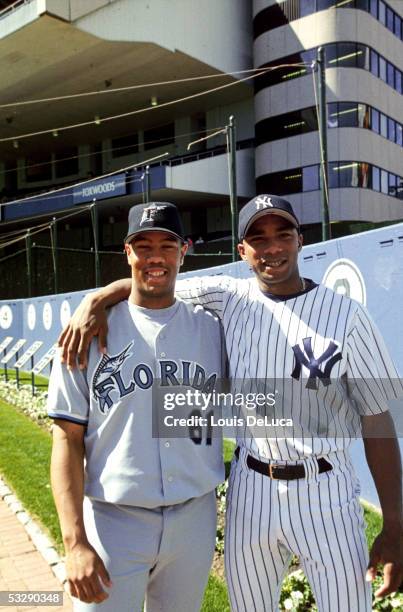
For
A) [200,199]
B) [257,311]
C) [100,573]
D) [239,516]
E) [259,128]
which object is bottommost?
[100,573]

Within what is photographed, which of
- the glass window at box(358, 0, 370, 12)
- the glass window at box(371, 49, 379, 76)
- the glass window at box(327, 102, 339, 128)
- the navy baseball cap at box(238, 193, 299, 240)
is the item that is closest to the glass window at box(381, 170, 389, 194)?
the glass window at box(327, 102, 339, 128)

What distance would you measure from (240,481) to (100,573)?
27.6 inches

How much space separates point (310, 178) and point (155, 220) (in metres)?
28.5

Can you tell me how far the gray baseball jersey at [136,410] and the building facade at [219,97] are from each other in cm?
2393

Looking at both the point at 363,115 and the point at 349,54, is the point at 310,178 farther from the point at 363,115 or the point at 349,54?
the point at 349,54

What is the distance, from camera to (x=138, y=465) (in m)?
2.13

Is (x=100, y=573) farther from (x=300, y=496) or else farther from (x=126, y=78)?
(x=126, y=78)

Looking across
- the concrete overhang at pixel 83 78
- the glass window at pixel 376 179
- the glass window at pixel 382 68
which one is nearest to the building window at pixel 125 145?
the concrete overhang at pixel 83 78

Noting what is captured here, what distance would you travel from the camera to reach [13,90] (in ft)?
100.0

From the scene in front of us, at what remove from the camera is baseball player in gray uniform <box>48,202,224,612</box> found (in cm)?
208

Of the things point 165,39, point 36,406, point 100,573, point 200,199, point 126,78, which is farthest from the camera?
point 200,199

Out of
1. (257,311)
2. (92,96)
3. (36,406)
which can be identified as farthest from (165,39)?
(257,311)

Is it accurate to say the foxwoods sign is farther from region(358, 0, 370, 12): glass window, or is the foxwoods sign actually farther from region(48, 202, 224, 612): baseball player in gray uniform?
region(48, 202, 224, 612): baseball player in gray uniform

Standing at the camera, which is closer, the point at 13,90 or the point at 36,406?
the point at 36,406
